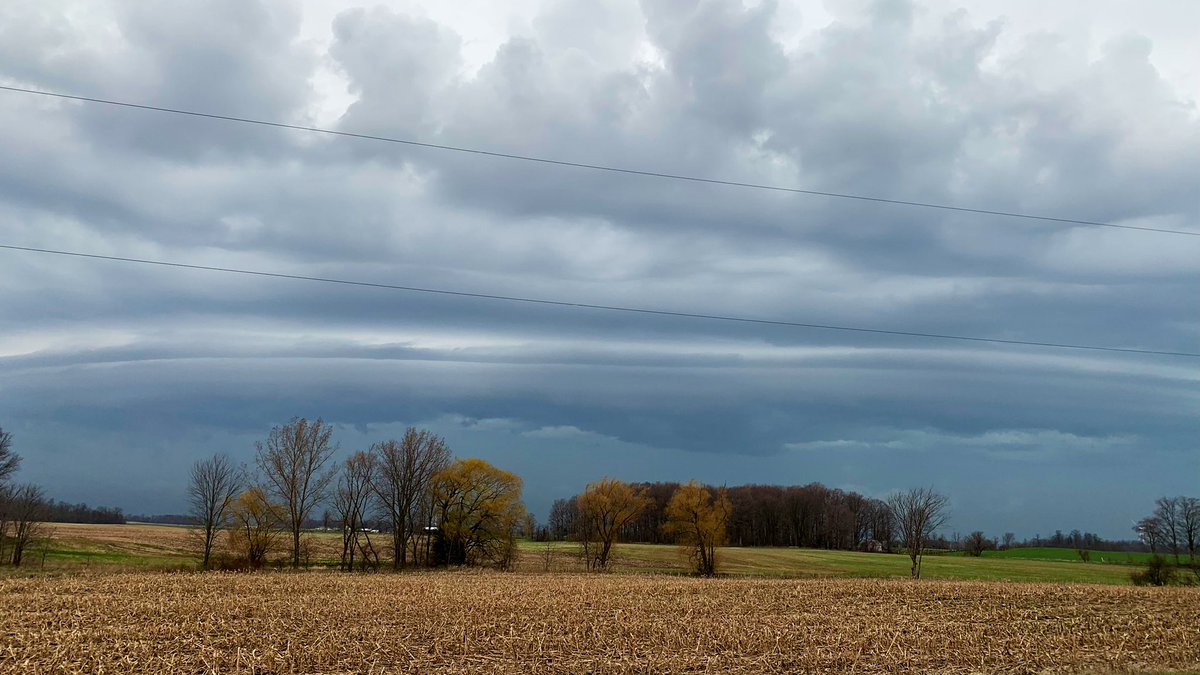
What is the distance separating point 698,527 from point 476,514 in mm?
22315

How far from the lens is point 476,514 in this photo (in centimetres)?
6494

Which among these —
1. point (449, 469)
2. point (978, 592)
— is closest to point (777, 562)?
point (449, 469)

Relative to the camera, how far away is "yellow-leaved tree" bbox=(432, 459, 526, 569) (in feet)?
210

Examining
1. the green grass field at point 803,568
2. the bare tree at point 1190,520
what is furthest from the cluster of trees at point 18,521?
the bare tree at point 1190,520

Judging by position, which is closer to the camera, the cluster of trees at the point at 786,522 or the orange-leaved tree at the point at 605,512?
the orange-leaved tree at the point at 605,512

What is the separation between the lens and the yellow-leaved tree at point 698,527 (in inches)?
2874

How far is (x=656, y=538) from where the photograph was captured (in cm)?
15662

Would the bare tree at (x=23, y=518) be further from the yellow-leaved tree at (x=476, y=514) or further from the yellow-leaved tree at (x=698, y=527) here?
the yellow-leaved tree at (x=698, y=527)

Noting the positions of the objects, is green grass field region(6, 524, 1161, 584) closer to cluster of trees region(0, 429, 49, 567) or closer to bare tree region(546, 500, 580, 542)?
cluster of trees region(0, 429, 49, 567)

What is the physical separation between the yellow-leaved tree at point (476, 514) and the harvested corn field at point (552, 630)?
2905 cm

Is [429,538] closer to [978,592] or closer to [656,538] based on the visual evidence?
[978,592]

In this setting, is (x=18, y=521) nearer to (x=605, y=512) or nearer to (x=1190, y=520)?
(x=605, y=512)

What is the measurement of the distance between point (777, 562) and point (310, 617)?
248 feet

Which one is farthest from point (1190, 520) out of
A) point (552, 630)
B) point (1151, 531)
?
point (552, 630)
